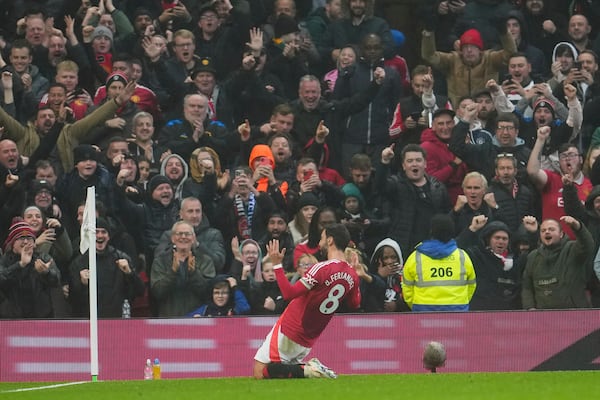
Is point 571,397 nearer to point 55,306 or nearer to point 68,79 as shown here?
point 55,306

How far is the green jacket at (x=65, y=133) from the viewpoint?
64.5 ft

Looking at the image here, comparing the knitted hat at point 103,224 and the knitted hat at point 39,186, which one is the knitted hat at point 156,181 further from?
the knitted hat at point 39,186

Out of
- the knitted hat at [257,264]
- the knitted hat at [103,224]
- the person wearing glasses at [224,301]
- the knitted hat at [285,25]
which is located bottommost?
the person wearing glasses at [224,301]

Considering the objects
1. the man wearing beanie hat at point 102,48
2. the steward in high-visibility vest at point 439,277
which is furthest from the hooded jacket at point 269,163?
the man wearing beanie hat at point 102,48

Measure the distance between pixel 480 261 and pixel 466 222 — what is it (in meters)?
0.98

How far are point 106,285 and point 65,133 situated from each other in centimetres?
306

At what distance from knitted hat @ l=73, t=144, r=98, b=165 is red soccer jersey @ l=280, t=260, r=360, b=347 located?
5150 millimetres

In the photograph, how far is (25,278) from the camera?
17.1m

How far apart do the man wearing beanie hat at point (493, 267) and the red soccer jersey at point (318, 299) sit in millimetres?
3615

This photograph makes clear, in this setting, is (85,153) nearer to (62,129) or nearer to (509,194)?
(62,129)

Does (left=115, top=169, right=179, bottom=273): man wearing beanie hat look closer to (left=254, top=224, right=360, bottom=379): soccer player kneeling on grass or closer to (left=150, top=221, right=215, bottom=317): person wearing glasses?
(left=150, top=221, right=215, bottom=317): person wearing glasses

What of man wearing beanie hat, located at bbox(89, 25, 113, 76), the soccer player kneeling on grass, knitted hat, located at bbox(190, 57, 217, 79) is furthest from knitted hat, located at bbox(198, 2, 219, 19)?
the soccer player kneeling on grass

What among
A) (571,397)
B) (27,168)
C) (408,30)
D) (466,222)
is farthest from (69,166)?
(571,397)

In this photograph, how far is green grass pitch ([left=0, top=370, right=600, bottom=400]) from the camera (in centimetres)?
1245
